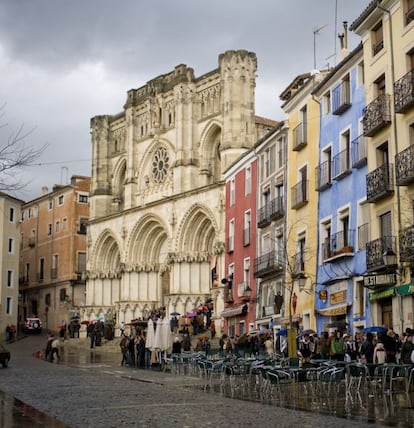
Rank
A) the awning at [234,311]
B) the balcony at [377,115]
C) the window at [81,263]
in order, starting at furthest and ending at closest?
the window at [81,263] < the awning at [234,311] < the balcony at [377,115]

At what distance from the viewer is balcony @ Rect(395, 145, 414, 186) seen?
24.2 m

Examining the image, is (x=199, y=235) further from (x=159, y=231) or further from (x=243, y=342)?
(x=243, y=342)

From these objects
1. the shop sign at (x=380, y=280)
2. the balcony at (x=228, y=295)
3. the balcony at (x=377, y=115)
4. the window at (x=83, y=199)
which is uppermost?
the window at (x=83, y=199)

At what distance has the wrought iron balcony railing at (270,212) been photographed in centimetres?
3691

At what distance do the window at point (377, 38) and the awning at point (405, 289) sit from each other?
26.8 ft

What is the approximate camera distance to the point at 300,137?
3506 centimetres

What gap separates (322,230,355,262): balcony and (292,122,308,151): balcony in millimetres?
4866

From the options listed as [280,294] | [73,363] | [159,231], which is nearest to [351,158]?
[280,294]

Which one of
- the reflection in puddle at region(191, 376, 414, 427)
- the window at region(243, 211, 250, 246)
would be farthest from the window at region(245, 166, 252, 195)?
the reflection in puddle at region(191, 376, 414, 427)

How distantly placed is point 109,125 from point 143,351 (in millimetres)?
33391

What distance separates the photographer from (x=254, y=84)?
51344 millimetres

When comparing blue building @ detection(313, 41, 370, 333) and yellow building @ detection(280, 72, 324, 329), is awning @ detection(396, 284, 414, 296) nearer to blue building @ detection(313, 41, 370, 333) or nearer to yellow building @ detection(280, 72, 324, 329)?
blue building @ detection(313, 41, 370, 333)

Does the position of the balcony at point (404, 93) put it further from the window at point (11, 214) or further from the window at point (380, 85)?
the window at point (11, 214)

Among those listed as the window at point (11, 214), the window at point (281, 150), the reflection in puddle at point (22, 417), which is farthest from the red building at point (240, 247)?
the window at point (11, 214)
